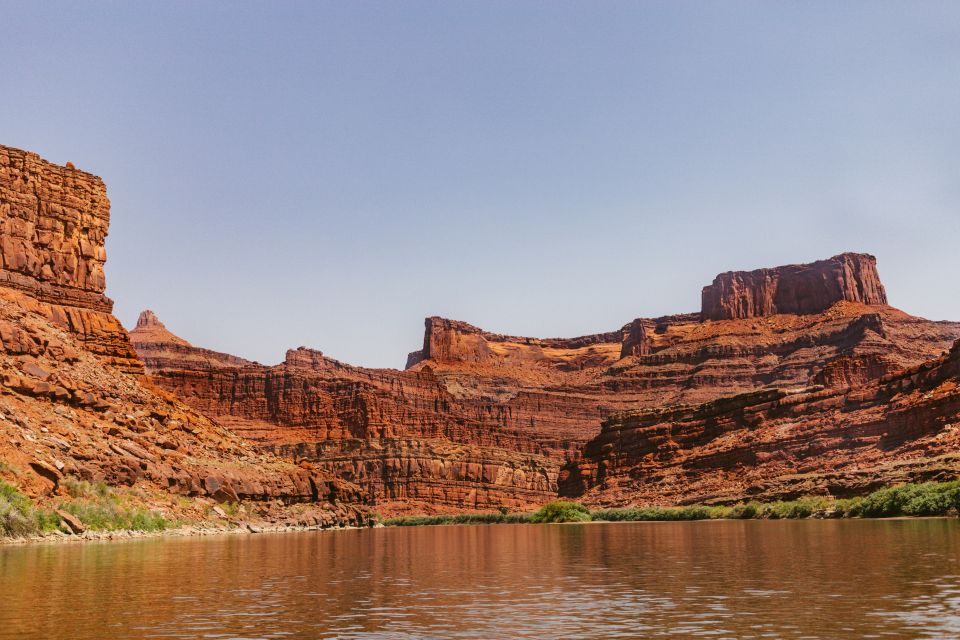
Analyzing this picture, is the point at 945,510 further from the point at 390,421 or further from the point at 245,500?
the point at 390,421

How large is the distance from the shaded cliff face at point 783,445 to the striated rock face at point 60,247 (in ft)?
180

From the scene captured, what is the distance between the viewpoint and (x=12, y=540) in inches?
1407

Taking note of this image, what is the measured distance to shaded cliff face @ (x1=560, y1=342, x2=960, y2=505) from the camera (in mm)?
74188

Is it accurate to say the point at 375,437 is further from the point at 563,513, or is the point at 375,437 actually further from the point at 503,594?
the point at 503,594

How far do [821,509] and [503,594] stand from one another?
52349mm

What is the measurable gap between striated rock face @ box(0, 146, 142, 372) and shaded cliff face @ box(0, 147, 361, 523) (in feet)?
0.25

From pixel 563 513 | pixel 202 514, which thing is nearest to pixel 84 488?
pixel 202 514

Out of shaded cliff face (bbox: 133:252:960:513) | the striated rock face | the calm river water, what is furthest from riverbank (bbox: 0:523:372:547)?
shaded cliff face (bbox: 133:252:960:513)

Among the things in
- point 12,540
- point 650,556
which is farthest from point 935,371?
point 12,540

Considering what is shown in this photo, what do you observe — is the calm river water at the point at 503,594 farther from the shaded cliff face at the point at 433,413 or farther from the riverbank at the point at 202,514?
the shaded cliff face at the point at 433,413

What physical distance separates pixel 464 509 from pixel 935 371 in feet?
260

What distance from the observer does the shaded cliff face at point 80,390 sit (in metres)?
49.4

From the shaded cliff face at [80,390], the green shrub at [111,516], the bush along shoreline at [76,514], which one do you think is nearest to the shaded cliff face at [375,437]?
the shaded cliff face at [80,390]

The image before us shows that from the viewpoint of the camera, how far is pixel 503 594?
18.6 meters
